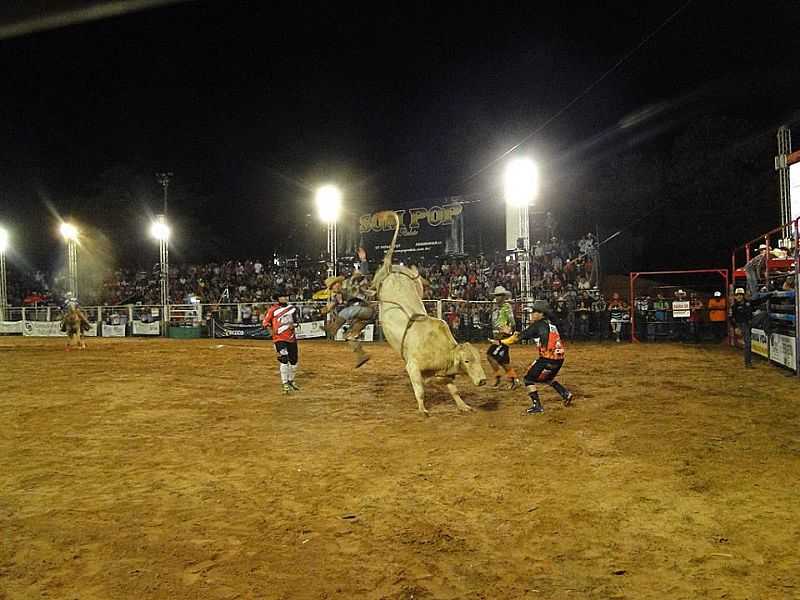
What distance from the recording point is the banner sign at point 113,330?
3002 centimetres

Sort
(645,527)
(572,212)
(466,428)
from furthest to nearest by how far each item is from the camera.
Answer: (572,212) < (466,428) < (645,527)

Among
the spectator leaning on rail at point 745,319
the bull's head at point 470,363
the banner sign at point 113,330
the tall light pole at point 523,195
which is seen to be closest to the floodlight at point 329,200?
the tall light pole at point 523,195

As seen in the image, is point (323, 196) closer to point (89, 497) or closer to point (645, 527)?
point (89, 497)

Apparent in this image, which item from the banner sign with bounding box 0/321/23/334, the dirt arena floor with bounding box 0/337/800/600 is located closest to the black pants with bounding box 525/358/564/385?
the dirt arena floor with bounding box 0/337/800/600

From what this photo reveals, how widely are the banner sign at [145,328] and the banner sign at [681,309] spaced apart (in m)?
23.7

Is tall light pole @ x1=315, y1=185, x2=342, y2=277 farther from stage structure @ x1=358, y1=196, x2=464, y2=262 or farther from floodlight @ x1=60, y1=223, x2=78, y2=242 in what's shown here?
floodlight @ x1=60, y1=223, x2=78, y2=242

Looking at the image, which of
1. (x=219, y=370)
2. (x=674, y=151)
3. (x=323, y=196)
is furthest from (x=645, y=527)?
(x=674, y=151)

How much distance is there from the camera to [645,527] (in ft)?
13.5

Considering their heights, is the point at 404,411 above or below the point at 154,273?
below

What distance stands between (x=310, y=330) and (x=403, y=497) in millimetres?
19428

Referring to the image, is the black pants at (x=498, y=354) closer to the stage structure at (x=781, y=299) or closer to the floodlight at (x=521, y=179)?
the stage structure at (x=781, y=299)

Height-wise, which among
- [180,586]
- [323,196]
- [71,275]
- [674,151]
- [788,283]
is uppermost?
[674,151]

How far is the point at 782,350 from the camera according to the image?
468 inches

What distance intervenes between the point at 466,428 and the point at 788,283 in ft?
28.4
